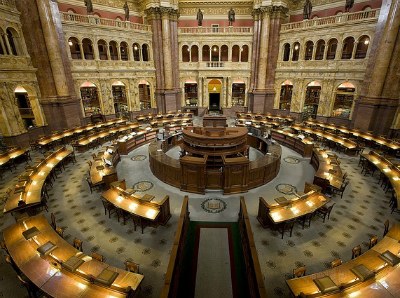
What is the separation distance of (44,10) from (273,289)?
22.1 m

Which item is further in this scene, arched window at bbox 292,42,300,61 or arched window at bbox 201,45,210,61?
arched window at bbox 201,45,210,61

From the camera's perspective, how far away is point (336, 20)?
62.2 ft

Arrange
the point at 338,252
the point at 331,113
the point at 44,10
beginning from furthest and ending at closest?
the point at 331,113, the point at 44,10, the point at 338,252

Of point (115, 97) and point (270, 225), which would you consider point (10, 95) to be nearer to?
point (115, 97)

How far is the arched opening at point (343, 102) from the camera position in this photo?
67.0 feet

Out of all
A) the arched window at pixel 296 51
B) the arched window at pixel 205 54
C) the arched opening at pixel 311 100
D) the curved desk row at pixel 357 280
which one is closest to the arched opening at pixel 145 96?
the arched window at pixel 205 54

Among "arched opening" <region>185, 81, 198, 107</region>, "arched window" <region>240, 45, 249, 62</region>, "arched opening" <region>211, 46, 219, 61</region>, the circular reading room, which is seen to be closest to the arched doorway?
the circular reading room

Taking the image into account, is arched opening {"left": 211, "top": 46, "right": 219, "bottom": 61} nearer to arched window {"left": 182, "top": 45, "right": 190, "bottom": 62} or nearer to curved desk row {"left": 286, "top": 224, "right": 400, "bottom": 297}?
arched window {"left": 182, "top": 45, "right": 190, "bottom": 62}

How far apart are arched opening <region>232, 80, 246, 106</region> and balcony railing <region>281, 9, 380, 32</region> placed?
7.70 m

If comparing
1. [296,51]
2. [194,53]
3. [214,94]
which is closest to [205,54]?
[194,53]

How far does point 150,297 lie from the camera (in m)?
5.32

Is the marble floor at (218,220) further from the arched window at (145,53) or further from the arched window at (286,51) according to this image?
the arched window at (145,53)

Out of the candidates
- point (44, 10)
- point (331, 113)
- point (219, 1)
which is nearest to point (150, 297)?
point (44, 10)

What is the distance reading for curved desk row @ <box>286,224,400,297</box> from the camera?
173 inches
